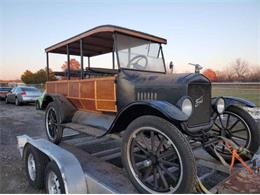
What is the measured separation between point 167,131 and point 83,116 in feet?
7.52

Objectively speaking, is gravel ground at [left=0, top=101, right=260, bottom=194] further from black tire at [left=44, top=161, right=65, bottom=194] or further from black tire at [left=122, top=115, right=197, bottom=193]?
black tire at [left=122, top=115, right=197, bottom=193]

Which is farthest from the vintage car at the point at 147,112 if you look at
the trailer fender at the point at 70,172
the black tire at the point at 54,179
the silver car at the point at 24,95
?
the silver car at the point at 24,95

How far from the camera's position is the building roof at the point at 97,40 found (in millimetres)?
3312

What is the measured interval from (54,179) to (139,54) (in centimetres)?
229

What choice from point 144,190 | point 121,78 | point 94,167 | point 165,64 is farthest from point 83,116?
point 144,190

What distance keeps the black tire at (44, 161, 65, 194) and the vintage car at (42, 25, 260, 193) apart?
74 cm

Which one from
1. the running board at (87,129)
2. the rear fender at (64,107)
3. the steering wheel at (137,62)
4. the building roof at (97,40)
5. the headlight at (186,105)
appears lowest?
the running board at (87,129)

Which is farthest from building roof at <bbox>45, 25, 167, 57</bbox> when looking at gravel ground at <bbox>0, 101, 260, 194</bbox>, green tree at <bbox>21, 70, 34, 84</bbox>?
green tree at <bbox>21, 70, 34, 84</bbox>

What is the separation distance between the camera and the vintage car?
2.12 metres

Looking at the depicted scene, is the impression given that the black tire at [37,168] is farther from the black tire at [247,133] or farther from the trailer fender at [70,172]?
the black tire at [247,133]

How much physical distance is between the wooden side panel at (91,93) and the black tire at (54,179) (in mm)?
1218

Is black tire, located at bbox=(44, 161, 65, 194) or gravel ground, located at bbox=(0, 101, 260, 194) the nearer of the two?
black tire, located at bbox=(44, 161, 65, 194)

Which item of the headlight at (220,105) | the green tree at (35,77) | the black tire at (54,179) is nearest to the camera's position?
the black tire at (54,179)

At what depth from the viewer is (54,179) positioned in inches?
99.4
